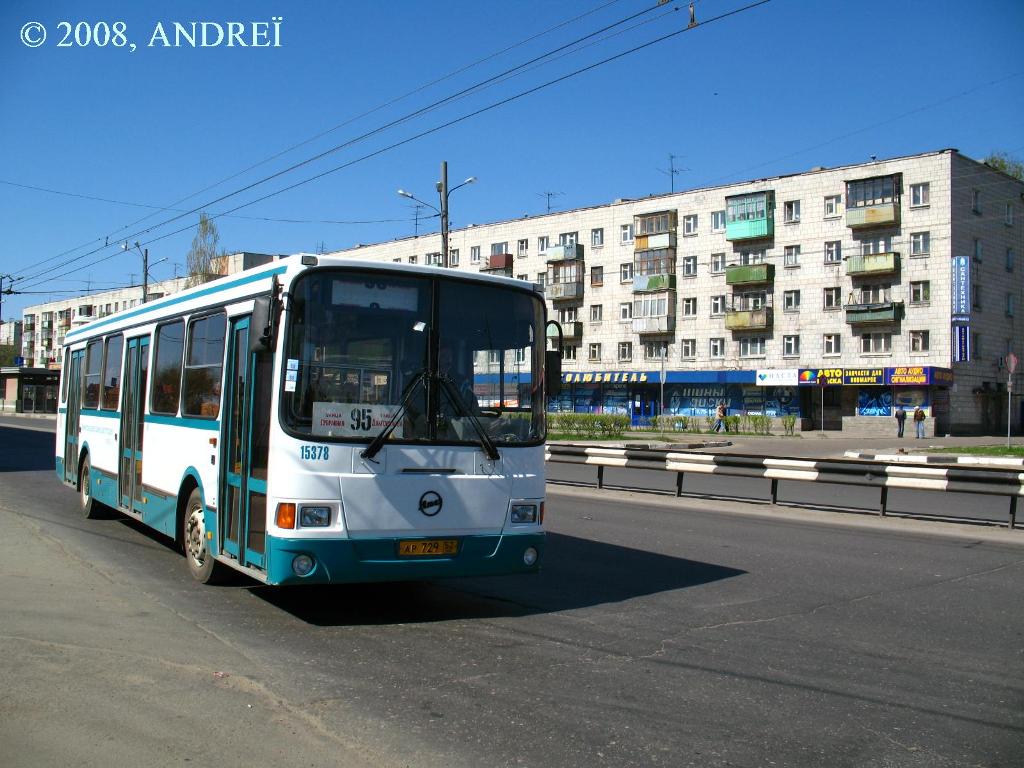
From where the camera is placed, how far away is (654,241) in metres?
68.9

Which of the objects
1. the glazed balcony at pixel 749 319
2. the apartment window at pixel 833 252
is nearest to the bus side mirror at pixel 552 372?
the apartment window at pixel 833 252

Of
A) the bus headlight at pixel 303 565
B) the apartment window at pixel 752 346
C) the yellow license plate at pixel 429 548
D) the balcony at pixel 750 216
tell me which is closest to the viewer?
the bus headlight at pixel 303 565

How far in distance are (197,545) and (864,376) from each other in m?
54.6

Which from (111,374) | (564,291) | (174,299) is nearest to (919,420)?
(564,291)

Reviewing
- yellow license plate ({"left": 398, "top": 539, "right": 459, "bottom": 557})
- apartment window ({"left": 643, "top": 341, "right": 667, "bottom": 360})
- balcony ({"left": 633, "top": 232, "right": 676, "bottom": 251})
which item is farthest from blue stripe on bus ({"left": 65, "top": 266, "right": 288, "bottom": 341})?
balcony ({"left": 633, "top": 232, "right": 676, "bottom": 251})

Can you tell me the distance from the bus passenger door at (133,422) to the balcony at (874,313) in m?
52.9

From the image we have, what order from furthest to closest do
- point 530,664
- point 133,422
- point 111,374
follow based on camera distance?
point 111,374 → point 133,422 → point 530,664

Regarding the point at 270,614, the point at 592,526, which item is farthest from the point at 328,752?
the point at 592,526

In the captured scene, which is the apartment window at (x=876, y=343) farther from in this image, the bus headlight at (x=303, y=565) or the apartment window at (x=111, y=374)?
the bus headlight at (x=303, y=565)

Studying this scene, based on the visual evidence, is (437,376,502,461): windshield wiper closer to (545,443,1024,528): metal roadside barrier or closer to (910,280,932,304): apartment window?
(545,443,1024,528): metal roadside barrier

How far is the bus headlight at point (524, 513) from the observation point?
25.0 feet

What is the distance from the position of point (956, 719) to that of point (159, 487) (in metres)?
7.44

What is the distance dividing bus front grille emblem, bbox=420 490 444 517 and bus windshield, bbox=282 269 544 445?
16.3 inches

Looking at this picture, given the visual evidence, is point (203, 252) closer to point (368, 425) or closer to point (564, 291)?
point (564, 291)
